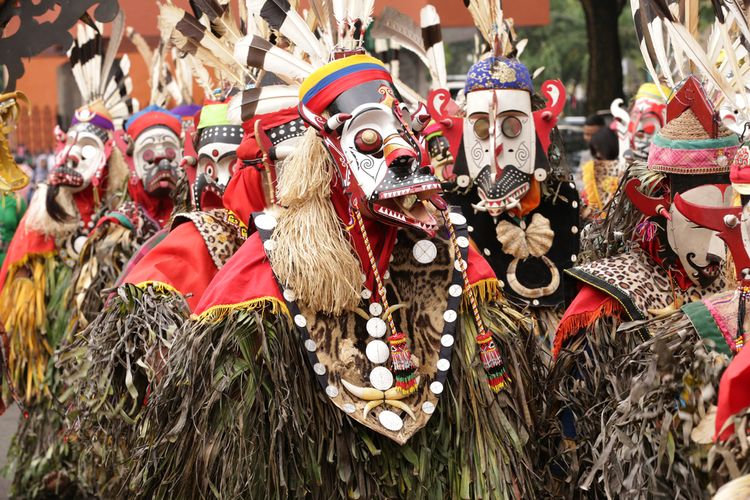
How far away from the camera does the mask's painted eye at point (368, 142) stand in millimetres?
4348

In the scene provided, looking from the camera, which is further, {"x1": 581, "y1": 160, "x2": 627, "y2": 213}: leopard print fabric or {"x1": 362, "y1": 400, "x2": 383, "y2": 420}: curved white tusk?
{"x1": 581, "y1": 160, "x2": 627, "y2": 213}: leopard print fabric

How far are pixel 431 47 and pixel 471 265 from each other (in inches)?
113

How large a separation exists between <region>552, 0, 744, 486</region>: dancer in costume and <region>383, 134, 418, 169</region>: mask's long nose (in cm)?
99

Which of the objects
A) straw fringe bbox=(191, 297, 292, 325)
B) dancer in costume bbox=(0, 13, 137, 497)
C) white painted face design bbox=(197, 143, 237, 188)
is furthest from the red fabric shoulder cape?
dancer in costume bbox=(0, 13, 137, 497)

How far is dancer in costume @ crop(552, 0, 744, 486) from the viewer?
15.5 ft

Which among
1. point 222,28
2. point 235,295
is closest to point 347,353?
point 235,295

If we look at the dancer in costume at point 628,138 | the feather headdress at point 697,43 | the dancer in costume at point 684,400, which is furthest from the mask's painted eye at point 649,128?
the dancer in costume at point 684,400

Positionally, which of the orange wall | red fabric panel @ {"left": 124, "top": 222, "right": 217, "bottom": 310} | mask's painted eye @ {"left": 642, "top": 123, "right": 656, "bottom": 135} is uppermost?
the orange wall

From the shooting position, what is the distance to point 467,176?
22.0 ft

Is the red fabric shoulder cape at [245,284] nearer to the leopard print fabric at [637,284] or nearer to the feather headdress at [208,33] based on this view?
the feather headdress at [208,33]

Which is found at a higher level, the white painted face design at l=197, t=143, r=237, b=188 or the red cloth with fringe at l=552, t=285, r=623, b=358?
the white painted face design at l=197, t=143, r=237, b=188

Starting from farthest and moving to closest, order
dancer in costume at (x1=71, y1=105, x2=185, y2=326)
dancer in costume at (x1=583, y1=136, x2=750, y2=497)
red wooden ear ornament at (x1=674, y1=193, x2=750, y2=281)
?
dancer in costume at (x1=71, y1=105, x2=185, y2=326) < red wooden ear ornament at (x1=674, y1=193, x2=750, y2=281) < dancer in costume at (x1=583, y1=136, x2=750, y2=497)

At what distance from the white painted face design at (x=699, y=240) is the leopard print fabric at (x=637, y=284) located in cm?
6

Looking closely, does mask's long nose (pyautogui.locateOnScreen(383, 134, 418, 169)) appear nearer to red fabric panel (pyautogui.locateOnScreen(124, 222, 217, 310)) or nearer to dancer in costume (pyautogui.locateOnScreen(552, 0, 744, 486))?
dancer in costume (pyautogui.locateOnScreen(552, 0, 744, 486))
